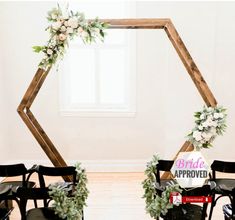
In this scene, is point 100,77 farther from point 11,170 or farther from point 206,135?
point 206,135

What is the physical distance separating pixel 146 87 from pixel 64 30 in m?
2.49

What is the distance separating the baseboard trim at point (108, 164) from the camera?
18.7 feet

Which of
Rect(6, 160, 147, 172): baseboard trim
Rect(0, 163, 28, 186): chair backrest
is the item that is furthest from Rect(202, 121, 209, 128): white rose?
Rect(6, 160, 147, 172): baseboard trim

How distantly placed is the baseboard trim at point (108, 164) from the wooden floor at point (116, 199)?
16cm

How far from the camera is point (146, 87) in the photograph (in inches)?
219

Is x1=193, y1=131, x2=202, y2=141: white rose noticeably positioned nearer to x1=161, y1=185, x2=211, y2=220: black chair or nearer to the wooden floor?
x1=161, y1=185, x2=211, y2=220: black chair

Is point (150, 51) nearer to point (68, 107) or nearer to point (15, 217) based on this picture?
point (68, 107)

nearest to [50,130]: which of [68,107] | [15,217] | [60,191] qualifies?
[68,107]

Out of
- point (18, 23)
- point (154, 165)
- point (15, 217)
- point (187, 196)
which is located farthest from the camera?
point (18, 23)

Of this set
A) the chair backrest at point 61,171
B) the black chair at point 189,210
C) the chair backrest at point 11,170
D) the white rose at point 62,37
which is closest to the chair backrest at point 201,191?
the black chair at point 189,210

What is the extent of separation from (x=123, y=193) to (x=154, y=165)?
1470 mm

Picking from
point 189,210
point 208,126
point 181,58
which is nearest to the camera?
point 189,210

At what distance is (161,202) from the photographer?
2.81 m

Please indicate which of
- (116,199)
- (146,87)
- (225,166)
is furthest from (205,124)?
(146,87)
